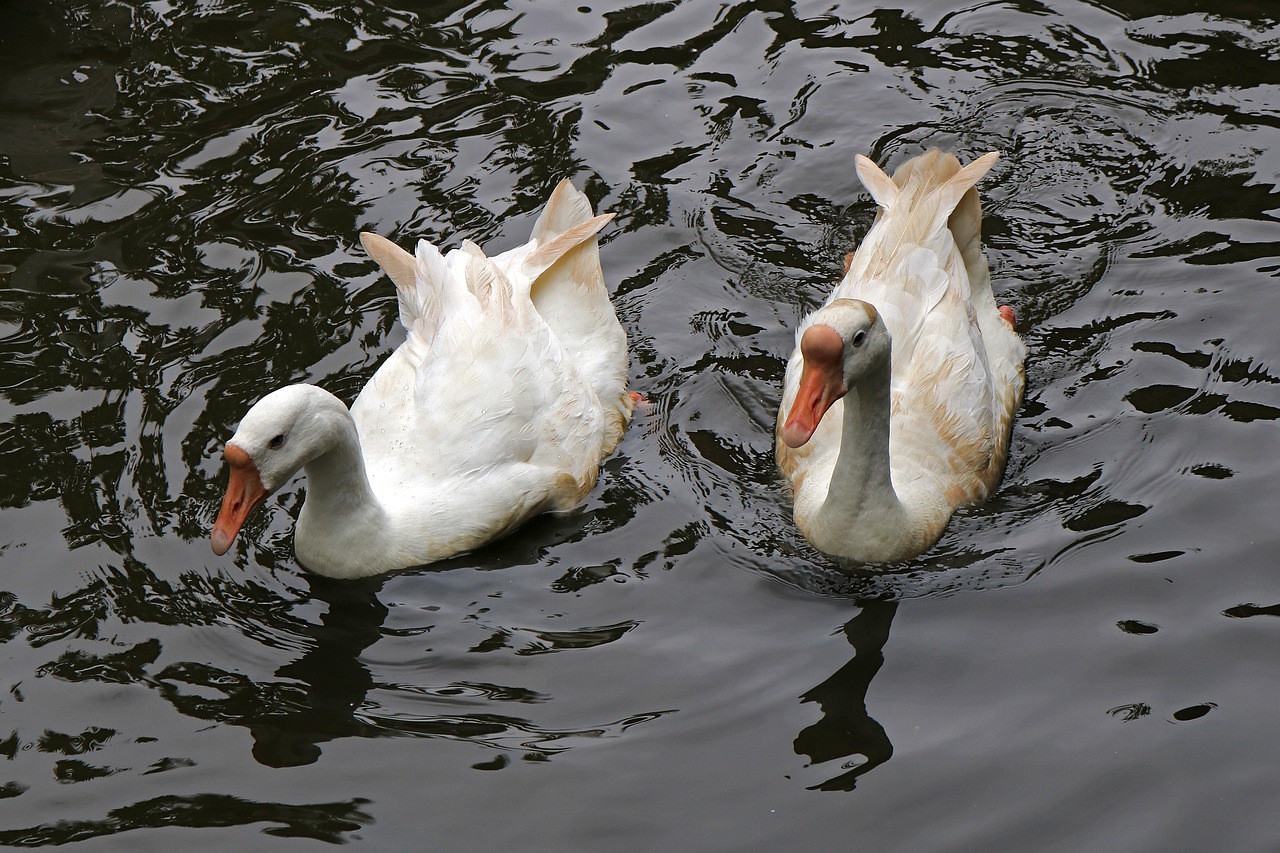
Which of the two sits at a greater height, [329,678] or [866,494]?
[329,678]

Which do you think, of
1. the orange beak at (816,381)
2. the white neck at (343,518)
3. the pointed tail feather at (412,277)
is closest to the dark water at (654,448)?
the white neck at (343,518)

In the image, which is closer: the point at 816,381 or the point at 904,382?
the point at 816,381

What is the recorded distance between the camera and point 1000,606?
6316 millimetres

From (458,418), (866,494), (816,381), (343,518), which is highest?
(458,418)

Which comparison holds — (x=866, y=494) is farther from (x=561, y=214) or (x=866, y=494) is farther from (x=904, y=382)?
(x=561, y=214)

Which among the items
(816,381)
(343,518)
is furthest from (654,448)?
(343,518)

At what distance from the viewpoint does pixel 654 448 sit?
7.59m

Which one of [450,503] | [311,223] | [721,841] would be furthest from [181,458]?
[721,841]

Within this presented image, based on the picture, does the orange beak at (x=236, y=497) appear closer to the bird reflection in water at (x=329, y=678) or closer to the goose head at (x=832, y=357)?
the bird reflection in water at (x=329, y=678)

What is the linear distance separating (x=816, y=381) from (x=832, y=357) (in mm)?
139

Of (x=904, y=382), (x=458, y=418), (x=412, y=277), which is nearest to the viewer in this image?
(x=458, y=418)

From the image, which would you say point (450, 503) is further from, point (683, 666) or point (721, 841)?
point (721, 841)

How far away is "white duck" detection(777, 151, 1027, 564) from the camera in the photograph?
6.24 meters

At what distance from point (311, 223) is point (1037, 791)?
5830 mm
